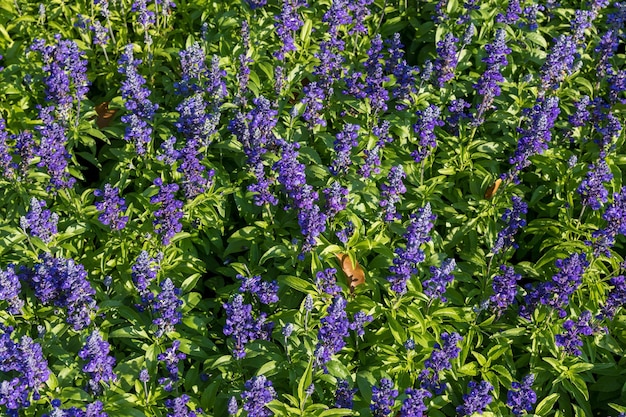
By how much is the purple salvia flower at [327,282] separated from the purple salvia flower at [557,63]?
3914 mm

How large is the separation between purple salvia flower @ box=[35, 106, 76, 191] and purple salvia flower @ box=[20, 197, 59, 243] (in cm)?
57

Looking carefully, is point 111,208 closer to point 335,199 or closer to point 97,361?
point 97,361

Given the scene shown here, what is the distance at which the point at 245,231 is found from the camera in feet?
24.7

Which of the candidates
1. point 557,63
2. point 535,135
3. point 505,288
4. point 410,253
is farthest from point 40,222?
point 557,63

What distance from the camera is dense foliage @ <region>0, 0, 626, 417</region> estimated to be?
6375 mm

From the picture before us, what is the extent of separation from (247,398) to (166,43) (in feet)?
19.5

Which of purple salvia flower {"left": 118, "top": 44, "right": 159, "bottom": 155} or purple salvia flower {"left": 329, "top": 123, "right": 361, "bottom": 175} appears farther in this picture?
purple salvia flower {"left": 118, "top": 44, "right": 159, "bottom": 155}

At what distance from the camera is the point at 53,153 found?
7.44 meters

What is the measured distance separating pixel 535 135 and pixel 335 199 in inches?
92.4

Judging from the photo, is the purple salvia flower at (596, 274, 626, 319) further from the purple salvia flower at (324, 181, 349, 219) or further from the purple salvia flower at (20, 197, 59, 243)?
the purple salvia flower at (20, 197, 59, 243)

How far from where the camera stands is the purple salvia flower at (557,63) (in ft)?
27.6

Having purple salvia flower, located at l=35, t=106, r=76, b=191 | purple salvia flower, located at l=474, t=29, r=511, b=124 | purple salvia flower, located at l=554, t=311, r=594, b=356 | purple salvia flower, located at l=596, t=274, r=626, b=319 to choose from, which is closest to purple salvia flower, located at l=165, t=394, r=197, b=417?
purple salvia flower, located at l=35, t=106, r=76, b=191

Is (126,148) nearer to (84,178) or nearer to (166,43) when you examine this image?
(84,178)

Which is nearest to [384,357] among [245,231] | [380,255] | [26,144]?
[380,255]
